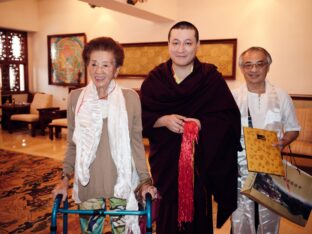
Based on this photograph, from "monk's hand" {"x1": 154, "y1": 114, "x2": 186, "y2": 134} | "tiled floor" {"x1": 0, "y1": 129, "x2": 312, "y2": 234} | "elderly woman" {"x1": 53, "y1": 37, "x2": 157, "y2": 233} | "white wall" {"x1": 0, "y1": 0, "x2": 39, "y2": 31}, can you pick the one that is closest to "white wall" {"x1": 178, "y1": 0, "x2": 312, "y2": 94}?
"tiled floor" {"x1": 0, "y1": 129, "x2": 312, "y2": 234}

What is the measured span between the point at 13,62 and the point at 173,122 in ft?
25.8

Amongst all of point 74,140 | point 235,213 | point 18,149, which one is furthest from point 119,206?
point 18,149

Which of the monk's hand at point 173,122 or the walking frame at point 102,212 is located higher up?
the monk's hand at point 173,122

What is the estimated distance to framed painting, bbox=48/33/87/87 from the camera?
764 cm

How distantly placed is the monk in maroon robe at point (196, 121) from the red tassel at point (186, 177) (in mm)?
66

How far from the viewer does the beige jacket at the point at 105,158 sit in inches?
57.4

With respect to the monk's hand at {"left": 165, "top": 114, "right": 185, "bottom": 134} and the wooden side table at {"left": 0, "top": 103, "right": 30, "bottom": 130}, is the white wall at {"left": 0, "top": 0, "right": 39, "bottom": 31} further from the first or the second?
the monk's hand at {"left": 165, "top": 114, "right": 185, "bottom": 134}

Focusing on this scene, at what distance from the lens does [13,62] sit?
8.20 metres

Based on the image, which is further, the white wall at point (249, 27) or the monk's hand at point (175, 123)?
the white wall at point (249, 27)

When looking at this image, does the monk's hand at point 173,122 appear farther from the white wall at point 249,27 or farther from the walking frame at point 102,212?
the white wall at point 249,27

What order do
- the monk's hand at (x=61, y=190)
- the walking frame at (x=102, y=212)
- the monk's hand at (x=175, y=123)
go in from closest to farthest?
1. the walking frame at (x=102, y=212)
2. the monk's hand at (x=61, y=190)
3. the monk's hand at (x=175, y=123)

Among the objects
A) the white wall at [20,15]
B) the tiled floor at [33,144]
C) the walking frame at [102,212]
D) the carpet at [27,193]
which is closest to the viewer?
the walking frame at [102,212]

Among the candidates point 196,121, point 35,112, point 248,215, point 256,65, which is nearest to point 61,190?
point 196,121

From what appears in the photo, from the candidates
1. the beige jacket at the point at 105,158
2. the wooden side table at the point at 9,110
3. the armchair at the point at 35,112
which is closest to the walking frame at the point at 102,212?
the beige jacket at the point at 105,158
